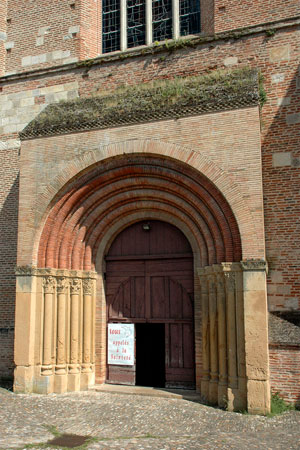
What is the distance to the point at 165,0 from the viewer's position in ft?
36.1

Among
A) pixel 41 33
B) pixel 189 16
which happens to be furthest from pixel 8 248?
pixel 189 16

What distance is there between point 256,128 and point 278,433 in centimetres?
488

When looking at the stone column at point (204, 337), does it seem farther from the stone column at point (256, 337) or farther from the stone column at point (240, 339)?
the stone column at point (256, 337)

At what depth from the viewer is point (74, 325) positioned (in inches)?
363

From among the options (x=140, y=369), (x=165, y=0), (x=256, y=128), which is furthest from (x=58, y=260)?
(x=165, y=0)

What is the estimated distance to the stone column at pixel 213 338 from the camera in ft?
26.3

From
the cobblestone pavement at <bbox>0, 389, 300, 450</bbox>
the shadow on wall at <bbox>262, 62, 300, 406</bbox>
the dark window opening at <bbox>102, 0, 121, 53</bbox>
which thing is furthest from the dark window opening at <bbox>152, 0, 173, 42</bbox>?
the cobblestone pavement at <bbox>0, 389, 300, 450</bbox>

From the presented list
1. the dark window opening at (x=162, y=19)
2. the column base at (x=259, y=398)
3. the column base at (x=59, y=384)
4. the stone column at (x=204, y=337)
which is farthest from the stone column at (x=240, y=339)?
the dark window opening at (x=162, y=19)

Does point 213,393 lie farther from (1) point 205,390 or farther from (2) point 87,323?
(2) point 87,323

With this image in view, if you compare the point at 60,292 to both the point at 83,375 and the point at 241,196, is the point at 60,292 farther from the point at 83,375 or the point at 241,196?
the point at 241,196

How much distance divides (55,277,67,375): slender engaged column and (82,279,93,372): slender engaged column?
1.43 feet

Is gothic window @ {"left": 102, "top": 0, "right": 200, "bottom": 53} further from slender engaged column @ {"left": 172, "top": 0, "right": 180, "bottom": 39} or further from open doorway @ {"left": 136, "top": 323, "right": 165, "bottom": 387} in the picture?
open doorway @ {"left": 136, "top": 323, "right": 165, "bottom": 387}

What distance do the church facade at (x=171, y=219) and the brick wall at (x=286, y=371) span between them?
0.02 metres

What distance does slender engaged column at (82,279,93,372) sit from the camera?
9.26 meters
